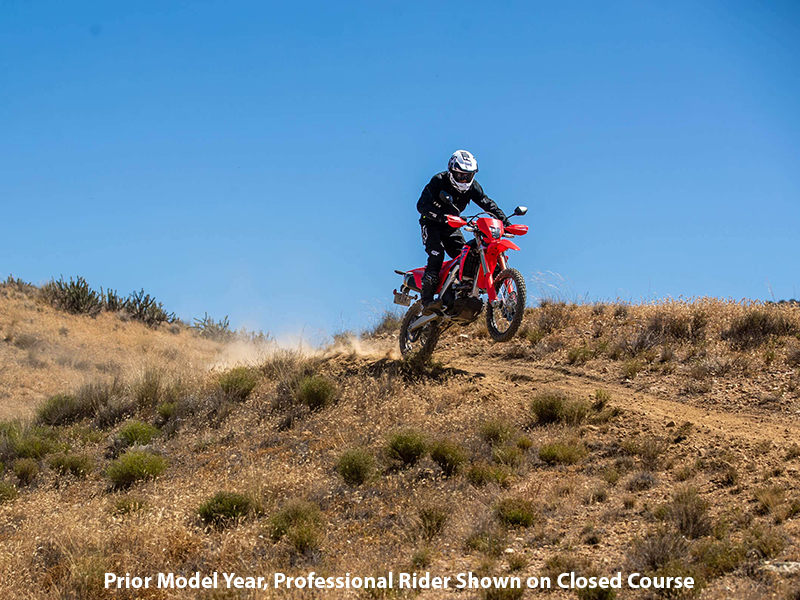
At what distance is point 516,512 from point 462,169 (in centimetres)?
562

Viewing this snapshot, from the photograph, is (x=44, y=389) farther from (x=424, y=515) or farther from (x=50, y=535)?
(x=424, y=515)

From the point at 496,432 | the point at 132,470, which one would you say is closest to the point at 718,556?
the point at 496,432

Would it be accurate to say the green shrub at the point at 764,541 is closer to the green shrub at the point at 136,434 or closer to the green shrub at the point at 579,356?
the green shrub at the point at 579,356

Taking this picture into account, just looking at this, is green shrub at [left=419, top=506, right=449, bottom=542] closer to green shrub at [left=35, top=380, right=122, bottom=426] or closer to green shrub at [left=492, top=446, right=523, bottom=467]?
green shrub at [left=492, top=446, right=523, bottom=467]

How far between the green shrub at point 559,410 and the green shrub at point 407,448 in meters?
1.62

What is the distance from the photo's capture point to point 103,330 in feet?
85.6

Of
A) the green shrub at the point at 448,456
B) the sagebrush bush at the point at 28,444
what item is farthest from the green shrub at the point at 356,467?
the sagebrush bush at the point at 28,444

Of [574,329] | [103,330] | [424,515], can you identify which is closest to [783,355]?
[574,329]

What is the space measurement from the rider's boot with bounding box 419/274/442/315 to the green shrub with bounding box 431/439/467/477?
2.92 metres

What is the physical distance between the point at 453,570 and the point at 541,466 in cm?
230

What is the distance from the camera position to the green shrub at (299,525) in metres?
7.52

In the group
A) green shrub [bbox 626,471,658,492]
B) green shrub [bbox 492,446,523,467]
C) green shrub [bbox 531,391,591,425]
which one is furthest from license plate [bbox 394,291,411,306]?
green shrub [bbox 626,471,658,492]

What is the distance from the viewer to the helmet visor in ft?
37.2

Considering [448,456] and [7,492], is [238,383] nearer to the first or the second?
[7,492]
